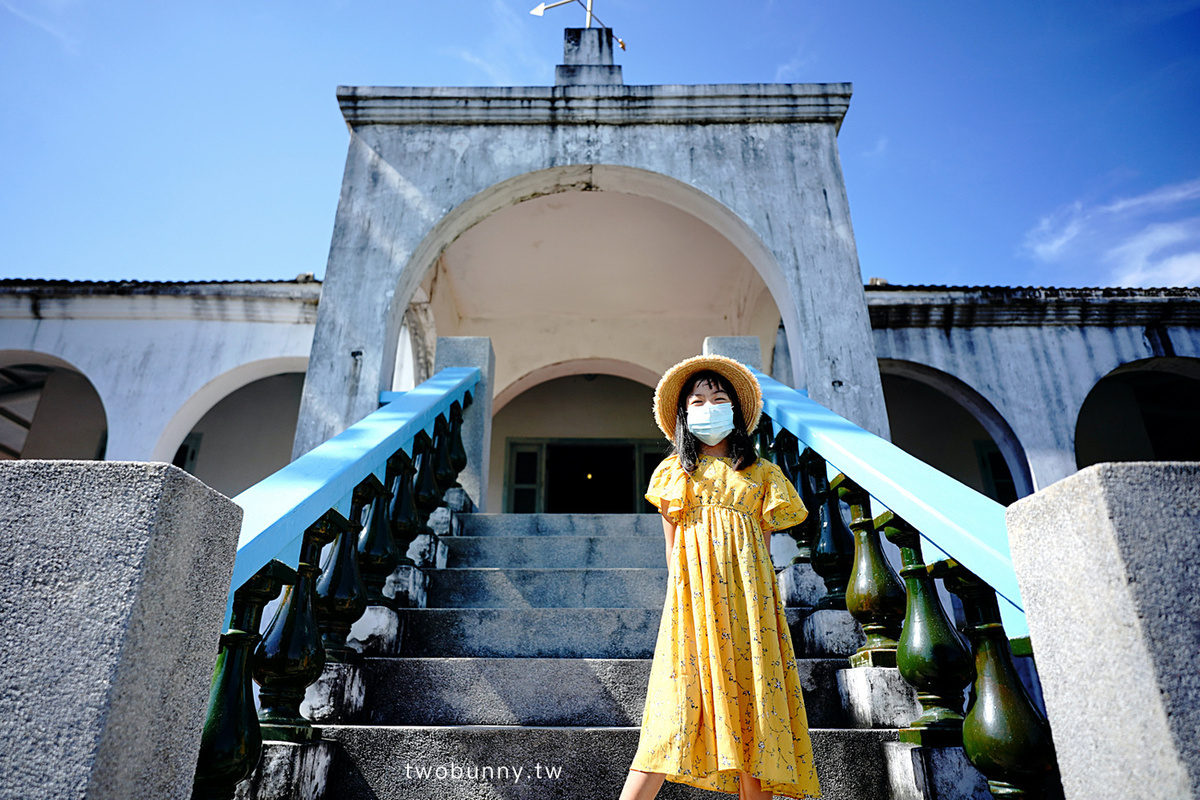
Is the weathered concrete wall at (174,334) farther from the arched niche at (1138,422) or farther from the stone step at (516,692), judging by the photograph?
the arched niche at (1138,422)

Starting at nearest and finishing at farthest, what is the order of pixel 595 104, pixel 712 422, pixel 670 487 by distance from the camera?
pixel 670 487, pixel 712 422, pixel 595 104

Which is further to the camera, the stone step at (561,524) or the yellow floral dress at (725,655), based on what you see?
the stone step at (561,524)

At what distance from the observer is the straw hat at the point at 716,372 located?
2.55 meters

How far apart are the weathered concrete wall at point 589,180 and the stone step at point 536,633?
1946mm

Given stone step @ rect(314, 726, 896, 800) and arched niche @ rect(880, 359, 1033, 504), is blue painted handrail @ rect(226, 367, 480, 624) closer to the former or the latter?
stone step @ rect(314, 726, 896, 800)

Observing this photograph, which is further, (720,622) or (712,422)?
(712,422)

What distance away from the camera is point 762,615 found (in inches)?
79.5

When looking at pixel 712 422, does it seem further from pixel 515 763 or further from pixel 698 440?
pixel 515 763

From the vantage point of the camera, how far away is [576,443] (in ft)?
32.2

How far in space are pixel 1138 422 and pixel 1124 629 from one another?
1014 cm

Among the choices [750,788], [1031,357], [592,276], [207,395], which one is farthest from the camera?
[592,276]

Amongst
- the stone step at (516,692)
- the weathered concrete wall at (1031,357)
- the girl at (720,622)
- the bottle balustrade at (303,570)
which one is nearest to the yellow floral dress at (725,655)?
the girl at (720,622)

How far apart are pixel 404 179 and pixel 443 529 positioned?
258cm

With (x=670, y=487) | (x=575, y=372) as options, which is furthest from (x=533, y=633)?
(x=575, y=372)
